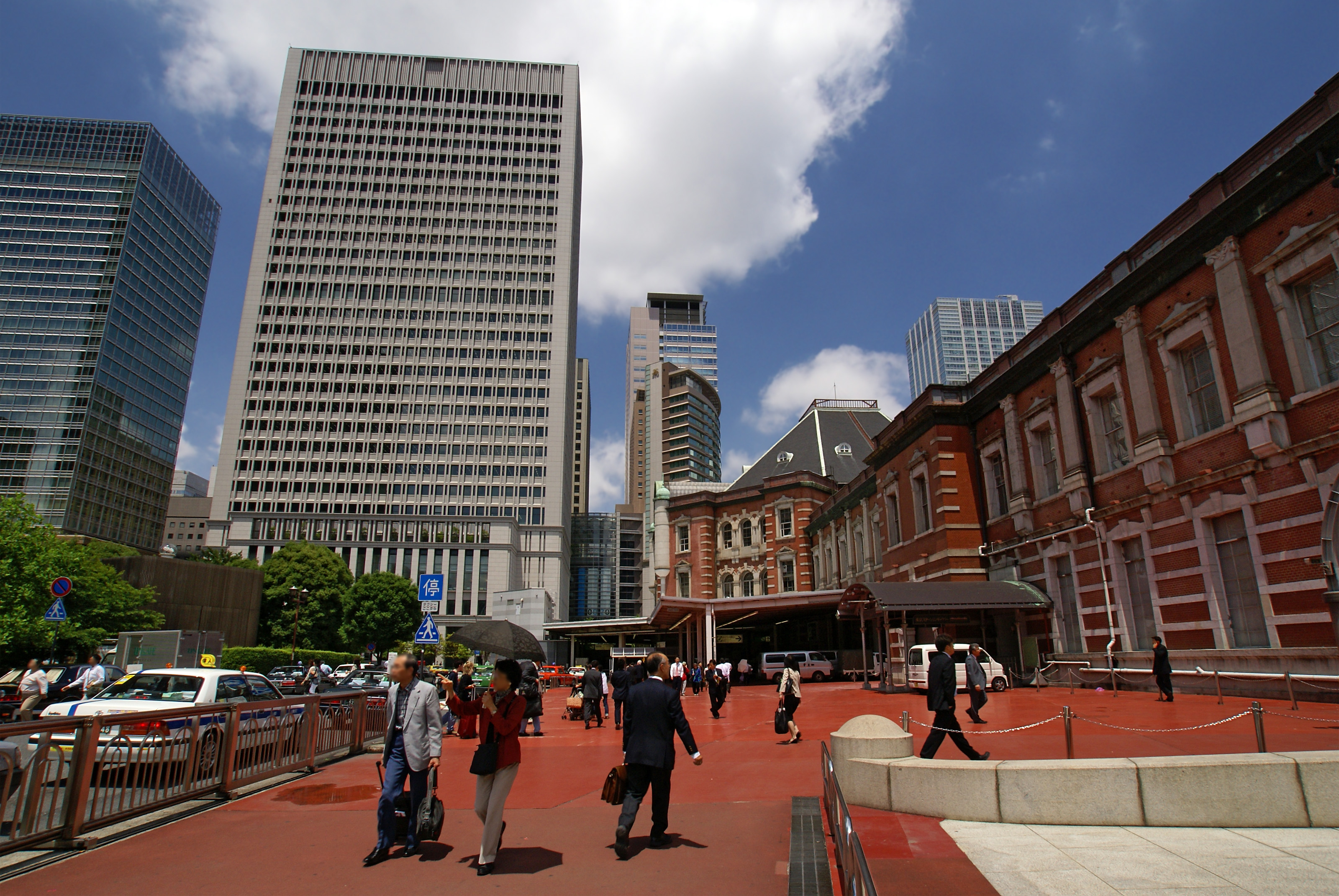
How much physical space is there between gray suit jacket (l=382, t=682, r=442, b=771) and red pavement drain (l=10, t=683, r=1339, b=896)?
0.86m

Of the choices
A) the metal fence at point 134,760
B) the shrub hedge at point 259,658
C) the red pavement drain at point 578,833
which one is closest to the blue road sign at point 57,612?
the red pavement drain at point 578,833

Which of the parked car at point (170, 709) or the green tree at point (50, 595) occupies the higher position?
the green tree at point (50, 595)

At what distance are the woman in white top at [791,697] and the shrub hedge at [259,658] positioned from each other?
28211mm

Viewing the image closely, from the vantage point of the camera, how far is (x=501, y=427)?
94875 millimetres

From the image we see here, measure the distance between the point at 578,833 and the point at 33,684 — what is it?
616 inches

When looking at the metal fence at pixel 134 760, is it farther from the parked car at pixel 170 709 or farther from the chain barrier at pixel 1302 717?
the chain barrier at pixel 1302 717

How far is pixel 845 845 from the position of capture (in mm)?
4027

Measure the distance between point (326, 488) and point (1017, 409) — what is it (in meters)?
83.2

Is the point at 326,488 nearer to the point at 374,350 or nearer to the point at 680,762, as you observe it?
the point at 374,350

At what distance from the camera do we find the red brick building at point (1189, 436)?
15.4 metres

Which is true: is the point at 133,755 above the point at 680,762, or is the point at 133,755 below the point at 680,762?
above

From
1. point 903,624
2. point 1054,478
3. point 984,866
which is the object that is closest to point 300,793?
point 984,866

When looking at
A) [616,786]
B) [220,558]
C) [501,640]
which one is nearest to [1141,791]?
[616,786]

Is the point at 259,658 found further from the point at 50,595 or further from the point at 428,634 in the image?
the point at 428,634
